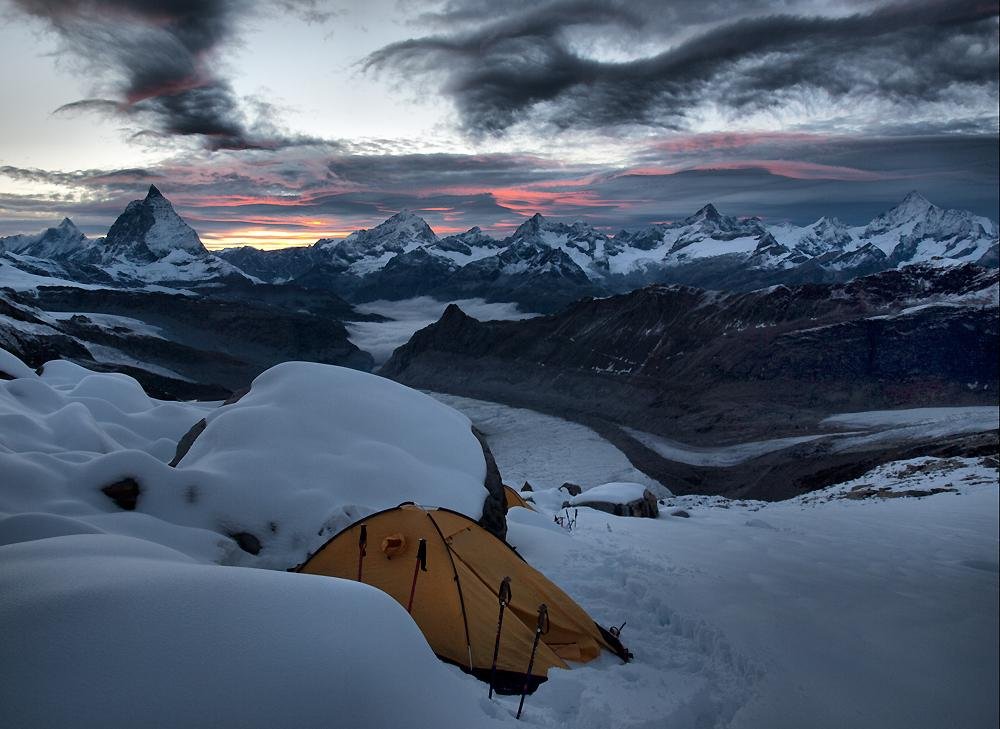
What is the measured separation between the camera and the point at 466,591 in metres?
7.63

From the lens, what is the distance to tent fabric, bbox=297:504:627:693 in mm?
7230

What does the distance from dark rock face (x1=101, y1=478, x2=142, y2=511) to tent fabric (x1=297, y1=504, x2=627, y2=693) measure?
268cm

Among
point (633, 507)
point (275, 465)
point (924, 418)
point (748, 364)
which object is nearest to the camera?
point (275, 465)

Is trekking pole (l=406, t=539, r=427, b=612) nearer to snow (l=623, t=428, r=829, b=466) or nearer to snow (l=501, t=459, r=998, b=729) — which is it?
snow (l=501, t=459, r=998, b=729)

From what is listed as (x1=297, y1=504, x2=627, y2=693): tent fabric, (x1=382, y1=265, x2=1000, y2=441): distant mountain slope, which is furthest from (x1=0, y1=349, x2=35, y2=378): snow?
(x1=382, y1=265, x2=1000, y2=441): distant mountain slope

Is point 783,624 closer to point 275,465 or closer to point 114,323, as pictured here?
point 275,465

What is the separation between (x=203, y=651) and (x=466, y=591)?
398 centimetres

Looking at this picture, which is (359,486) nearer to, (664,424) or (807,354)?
(664,424)

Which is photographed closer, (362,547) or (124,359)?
(362,547)

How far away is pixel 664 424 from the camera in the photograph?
84375 millimetres

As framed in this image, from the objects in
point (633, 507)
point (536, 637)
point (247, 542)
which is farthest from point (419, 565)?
point (633, 507)

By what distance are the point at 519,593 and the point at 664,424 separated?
260 ft

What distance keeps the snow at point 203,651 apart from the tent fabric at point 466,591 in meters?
2.12

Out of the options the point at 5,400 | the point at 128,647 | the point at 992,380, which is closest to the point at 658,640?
the point at 128,647
